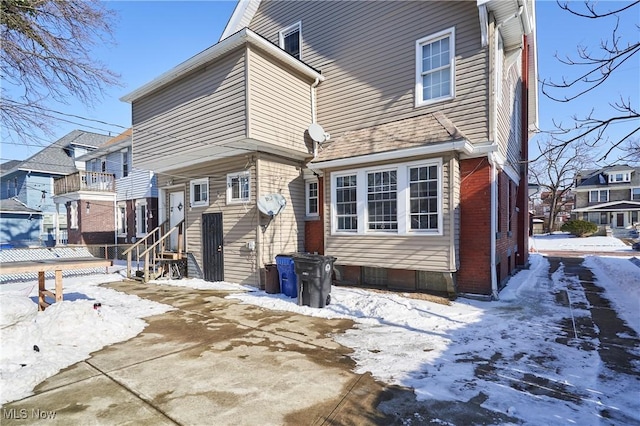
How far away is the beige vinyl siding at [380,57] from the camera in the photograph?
26.9 ft

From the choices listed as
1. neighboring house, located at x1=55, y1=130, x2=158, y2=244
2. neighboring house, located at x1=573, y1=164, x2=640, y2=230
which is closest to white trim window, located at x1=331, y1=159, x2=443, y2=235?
neighboring house, located at x1=55, y1=130, x2=158, y2=244

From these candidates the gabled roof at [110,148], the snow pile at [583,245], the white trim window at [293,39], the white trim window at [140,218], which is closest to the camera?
the white trim window at [293,39]

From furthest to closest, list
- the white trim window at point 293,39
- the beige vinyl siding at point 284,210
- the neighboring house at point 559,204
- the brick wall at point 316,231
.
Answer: the neighboring house at point 559,204 < the white trim window at point 293,39 < the brick wall at point 316,231 < the beige vinyl siding at point 284,210

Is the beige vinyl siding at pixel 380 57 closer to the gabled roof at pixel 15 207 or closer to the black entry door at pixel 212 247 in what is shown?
the black entry door at pixel 212 247

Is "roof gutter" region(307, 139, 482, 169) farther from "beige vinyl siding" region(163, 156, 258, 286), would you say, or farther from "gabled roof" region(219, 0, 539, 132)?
"gabled roof" region(219, 0, 539, 132)

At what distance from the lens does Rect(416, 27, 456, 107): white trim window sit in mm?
8542

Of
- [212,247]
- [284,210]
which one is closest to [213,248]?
[212,247]

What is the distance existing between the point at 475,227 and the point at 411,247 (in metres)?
1.62

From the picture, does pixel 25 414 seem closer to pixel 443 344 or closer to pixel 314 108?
pixel 443 344

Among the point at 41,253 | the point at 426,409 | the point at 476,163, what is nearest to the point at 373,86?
the point at 476,163


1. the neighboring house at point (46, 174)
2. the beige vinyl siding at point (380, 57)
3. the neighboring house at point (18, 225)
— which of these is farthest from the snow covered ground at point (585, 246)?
the neighboring house at point (18, 225)

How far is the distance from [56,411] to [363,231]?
712 centimetres

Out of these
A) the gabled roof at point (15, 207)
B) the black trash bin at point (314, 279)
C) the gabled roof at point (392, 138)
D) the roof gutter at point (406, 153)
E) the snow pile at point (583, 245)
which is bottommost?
the snow pile at point (583, 245)

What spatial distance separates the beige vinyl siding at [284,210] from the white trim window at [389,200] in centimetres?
193
